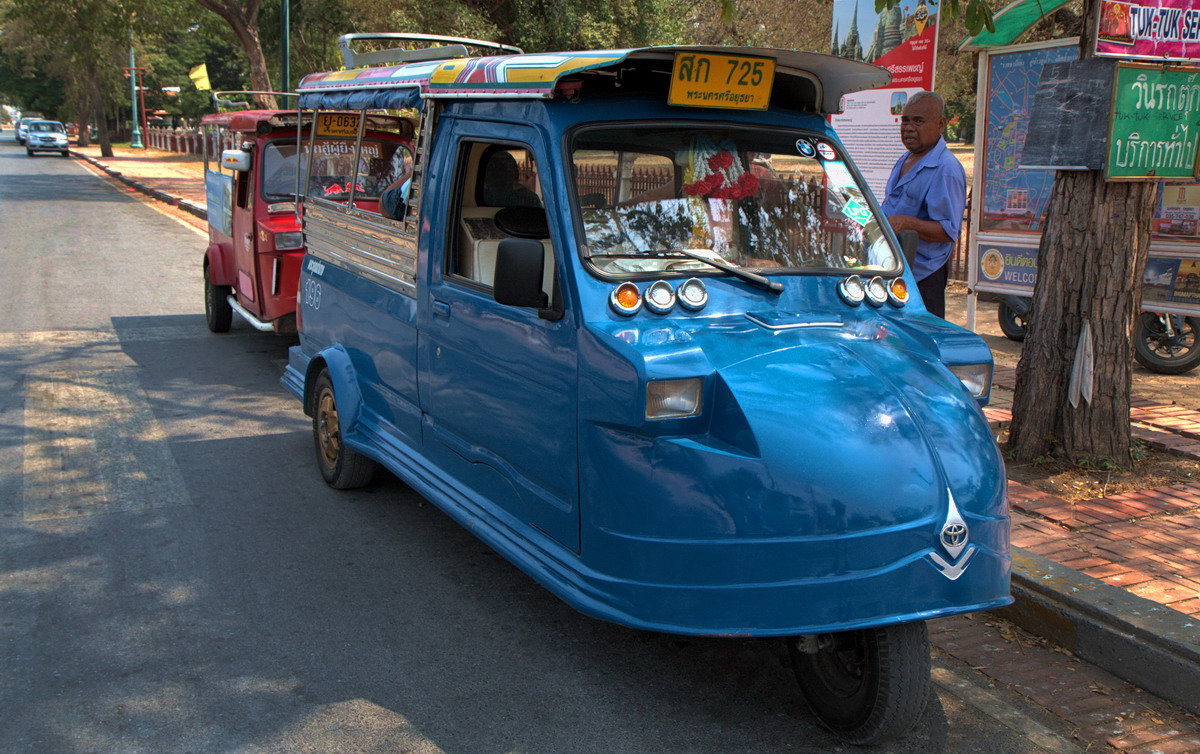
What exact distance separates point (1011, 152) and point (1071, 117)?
128 inches

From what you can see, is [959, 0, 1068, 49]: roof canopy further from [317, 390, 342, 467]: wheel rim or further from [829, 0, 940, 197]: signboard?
[317, 390, 342, 467]: wheel rim

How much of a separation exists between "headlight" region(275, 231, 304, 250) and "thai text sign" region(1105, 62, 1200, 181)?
6.03 metres

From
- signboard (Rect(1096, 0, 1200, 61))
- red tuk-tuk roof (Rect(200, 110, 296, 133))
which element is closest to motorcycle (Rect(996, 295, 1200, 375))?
signboard (Rect(1096, 0, 1200, 61))

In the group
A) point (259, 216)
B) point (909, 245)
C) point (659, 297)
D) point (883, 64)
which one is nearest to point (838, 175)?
point (909, 245)

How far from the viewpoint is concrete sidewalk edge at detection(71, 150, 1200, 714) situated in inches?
150

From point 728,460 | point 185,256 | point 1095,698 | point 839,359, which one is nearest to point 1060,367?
point 1095,698

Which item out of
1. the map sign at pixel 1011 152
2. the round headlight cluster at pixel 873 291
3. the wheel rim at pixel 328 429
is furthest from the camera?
the map sign at pixel 1011 152

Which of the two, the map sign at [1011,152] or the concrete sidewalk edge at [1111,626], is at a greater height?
A: the map sign at [1011,152]

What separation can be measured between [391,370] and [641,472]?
226cm

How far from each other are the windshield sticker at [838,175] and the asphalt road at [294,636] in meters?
1.95

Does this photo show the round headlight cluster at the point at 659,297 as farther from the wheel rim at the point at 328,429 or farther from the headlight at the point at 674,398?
the wheel rim at the point at 328,429

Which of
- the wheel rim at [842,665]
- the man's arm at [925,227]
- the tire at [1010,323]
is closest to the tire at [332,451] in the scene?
the wheel rim at [842,665]

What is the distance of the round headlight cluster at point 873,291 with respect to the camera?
416 cm

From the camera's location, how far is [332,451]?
20.1ft
